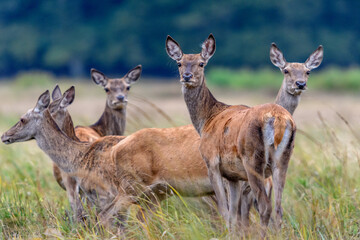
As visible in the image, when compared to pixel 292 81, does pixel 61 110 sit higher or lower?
lower

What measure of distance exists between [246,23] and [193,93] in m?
30.7

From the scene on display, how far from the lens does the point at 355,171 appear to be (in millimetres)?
7434

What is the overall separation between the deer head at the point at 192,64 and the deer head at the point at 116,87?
214 cm

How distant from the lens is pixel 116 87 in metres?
8.98

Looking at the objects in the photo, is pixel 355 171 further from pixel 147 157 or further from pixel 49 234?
pixel 49 234

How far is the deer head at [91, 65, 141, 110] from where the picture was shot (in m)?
8.78

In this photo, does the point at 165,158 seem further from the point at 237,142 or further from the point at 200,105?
the point at 237,142

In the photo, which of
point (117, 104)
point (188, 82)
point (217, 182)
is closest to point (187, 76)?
point (188, 82)

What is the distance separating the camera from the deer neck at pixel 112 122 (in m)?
8.70

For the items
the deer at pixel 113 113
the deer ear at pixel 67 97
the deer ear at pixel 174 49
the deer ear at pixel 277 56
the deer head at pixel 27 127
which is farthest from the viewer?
the deer at pixel 113 113

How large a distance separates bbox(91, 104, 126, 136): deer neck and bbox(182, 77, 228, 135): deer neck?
235 cm

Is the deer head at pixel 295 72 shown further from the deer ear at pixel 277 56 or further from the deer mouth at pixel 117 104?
the deer mouth at pixel 117 104

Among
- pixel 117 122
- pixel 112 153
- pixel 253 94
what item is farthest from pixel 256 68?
pixel 112 153

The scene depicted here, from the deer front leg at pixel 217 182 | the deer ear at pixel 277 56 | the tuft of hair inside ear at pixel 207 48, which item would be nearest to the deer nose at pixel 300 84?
the deer ear at pixel 277 56
